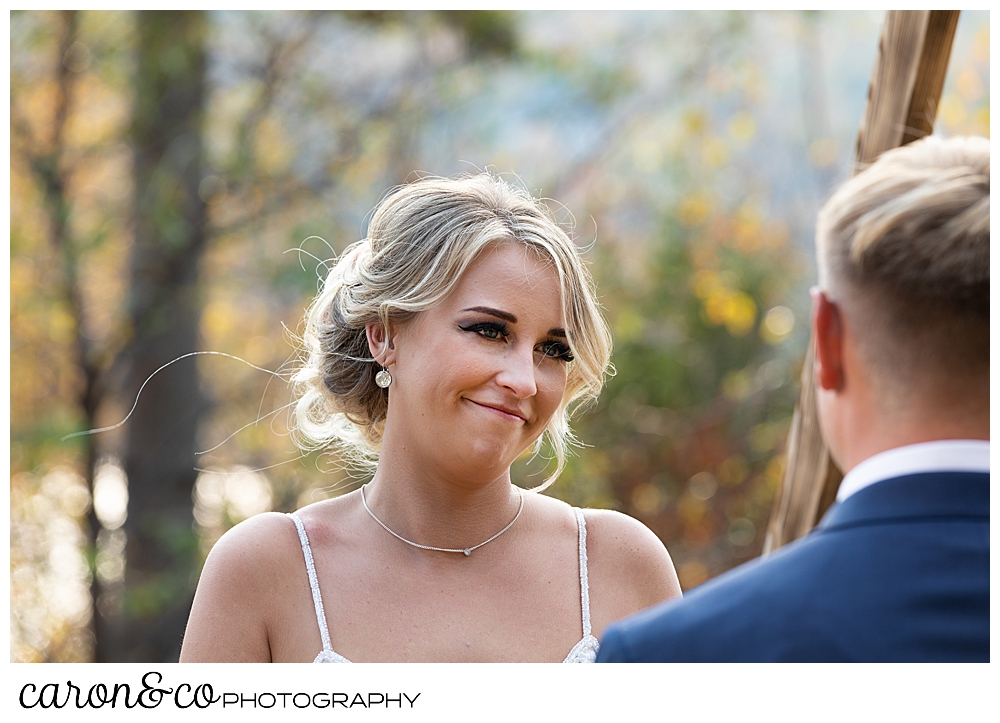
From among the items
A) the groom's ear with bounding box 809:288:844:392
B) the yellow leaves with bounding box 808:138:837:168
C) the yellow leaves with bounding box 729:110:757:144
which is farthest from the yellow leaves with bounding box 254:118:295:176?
the groom's ear with bounding box 809:288:844:392

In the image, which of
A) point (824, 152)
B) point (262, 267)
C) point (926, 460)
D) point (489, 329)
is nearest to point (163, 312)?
point (262, 267)

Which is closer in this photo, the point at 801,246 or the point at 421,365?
the point at 421,365

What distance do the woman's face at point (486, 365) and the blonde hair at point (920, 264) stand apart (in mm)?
806

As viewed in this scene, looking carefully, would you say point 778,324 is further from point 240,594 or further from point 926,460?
point 926,460

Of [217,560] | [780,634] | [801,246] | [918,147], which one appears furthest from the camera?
[801,246]

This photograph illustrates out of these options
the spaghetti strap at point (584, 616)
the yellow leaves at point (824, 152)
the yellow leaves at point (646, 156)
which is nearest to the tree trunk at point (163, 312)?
the yellow leaves at point (646, 156)

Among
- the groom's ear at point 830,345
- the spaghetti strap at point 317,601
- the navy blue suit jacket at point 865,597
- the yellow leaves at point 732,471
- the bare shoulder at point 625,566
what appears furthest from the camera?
the yellow leaves at point 732,471

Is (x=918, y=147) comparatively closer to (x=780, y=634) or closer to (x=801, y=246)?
(x=780, y=634)

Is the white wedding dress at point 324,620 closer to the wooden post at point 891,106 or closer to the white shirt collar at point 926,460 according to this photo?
the wooden post at point 891,106

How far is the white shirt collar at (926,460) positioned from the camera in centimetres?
98

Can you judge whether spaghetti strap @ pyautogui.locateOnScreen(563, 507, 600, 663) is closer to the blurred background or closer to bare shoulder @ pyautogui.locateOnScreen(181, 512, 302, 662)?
bare shoulder @ pyautogui.locateOnScreen(181, 512, 302, 662)
